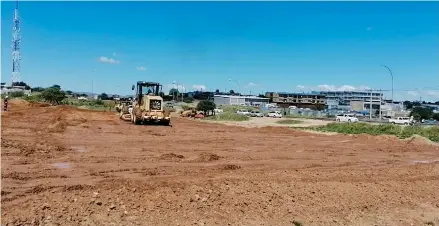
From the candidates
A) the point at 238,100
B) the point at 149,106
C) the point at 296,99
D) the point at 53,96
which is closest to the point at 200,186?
the point at 149,106

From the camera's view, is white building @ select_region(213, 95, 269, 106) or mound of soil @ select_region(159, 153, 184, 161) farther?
white building @ select_region(213, 95, 269, 106)

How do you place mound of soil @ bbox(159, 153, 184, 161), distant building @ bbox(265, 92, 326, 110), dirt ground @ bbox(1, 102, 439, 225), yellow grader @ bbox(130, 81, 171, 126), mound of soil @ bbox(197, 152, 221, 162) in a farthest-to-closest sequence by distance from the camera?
distant building @ bbox(265, 92, 326, 110) → yellow grader @ bbox(130, 81, 171, 126) → mound of soil @ bbox(197, 152, 221, 162) → mound of soil @ bbox(159, 153, 184, 161) → dirt ground @ bbox(1, 102, 439, 225)

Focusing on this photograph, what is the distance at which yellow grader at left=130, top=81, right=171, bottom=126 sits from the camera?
32.4m

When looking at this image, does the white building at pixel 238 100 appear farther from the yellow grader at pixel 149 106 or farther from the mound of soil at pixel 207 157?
the mound of soil at pixel 207 157

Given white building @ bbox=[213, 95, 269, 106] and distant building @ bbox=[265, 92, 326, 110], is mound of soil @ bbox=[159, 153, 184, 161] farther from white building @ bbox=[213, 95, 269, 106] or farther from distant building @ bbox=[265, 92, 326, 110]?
distant building @ bbox=[265, 92, 326, 110]

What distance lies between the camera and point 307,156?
19.4 meters

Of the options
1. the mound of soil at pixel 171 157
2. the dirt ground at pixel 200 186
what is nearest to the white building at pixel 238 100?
the dirt ground at pixel 200 186

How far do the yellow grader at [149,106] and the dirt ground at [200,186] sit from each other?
1179cm

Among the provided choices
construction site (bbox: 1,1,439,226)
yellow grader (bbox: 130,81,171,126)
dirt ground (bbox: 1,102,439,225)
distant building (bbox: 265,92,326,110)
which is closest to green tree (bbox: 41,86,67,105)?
yellow grader (bbox: 130,81,171,126)

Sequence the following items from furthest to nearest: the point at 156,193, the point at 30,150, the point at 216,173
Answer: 1. the point at 30,150
2. the point at 216,173
3. the point at 156,193

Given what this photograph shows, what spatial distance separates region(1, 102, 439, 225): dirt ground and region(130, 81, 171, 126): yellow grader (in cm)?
1179

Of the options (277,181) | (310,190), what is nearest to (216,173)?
(277,181)

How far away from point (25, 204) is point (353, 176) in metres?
10.2

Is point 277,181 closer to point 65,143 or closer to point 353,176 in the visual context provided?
point 353,176
